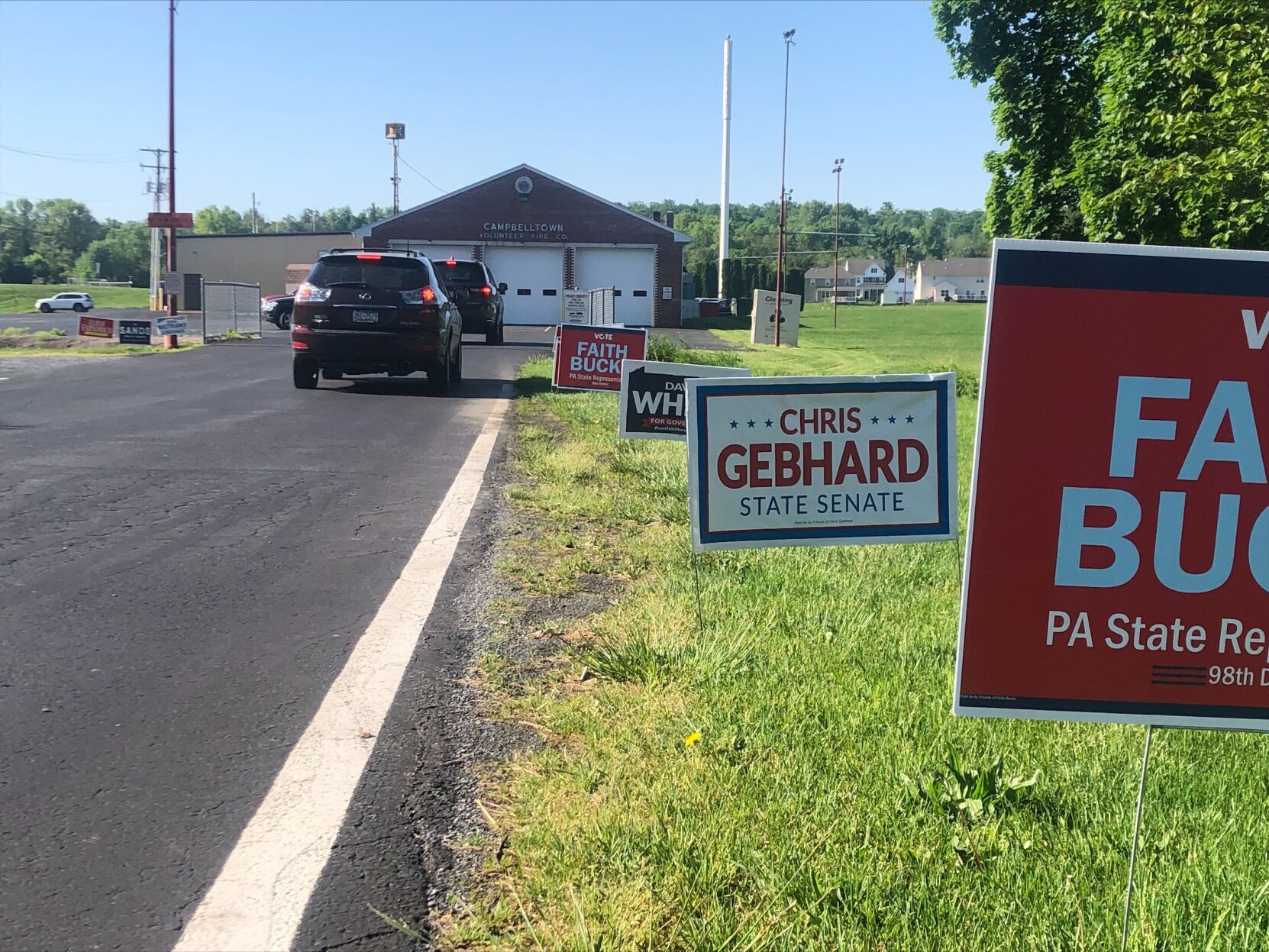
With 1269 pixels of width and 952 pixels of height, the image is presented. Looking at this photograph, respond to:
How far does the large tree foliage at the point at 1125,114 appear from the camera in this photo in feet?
51.3

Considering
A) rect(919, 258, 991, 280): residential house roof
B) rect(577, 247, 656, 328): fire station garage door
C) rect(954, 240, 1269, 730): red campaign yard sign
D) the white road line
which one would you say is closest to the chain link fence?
rect(577, 247, 656, 328): fire station garage door

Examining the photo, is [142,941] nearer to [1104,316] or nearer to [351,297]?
[1104,316]

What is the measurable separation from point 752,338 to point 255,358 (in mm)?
20975

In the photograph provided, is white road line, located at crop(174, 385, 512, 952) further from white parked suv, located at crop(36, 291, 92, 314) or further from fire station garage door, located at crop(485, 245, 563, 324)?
white parked suv, located at crop(36, 291, 92, 314)

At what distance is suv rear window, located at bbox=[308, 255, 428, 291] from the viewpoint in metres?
15.2

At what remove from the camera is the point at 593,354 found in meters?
9.95

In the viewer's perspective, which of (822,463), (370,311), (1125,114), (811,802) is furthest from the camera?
(1125,114)

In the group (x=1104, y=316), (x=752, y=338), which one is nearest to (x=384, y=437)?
(x=1104, y=316)

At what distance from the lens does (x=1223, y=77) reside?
15383 mm

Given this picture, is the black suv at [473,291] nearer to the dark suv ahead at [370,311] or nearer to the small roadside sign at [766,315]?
the small roadside sign at [766,315]

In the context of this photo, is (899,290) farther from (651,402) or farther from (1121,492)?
(1121,492)

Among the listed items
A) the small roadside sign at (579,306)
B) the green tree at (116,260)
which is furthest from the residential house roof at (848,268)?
the small roadside sign at (579,306)

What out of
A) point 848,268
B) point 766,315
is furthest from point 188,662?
point 848,268

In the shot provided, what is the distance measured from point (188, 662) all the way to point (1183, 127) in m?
16.9
